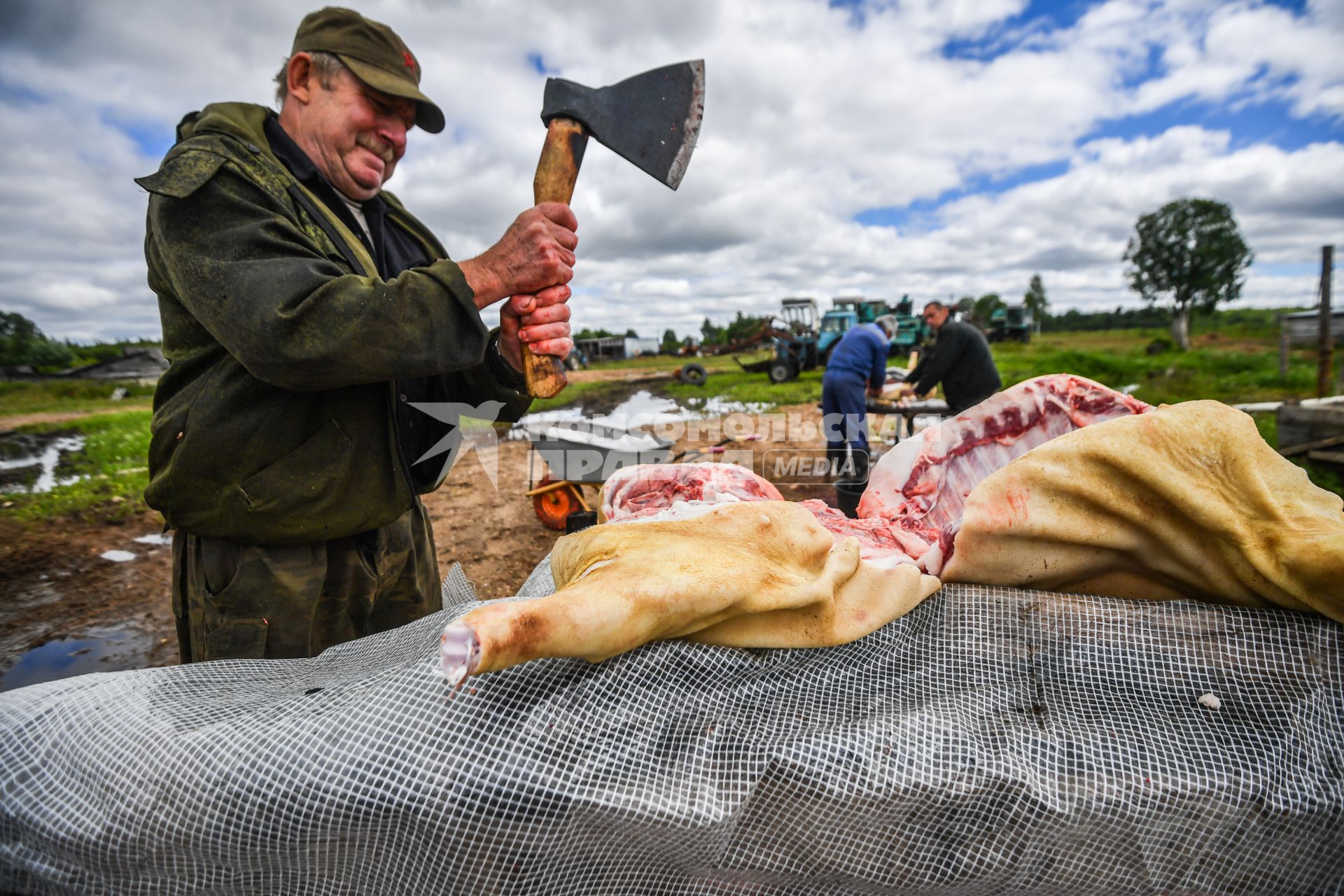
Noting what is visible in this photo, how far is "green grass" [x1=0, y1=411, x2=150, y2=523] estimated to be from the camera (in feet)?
18.7

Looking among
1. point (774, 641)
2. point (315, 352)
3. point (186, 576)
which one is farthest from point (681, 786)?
point (186, 576)

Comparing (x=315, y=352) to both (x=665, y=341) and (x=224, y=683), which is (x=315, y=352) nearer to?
(x=224, y=683)

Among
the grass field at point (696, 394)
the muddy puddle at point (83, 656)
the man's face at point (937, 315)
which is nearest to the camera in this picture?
the muddy puddle at point (83, 656)

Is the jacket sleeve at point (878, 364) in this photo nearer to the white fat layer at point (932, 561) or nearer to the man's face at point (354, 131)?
the white fat layer at point (932, 561)

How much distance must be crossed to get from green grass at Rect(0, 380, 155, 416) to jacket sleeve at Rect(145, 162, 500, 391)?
19996mm

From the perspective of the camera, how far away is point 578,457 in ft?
17.1

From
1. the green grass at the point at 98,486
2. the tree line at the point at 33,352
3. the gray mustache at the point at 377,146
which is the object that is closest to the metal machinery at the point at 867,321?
the green grass at the point at 98,486

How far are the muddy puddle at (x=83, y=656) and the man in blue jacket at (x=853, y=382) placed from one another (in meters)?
6.11

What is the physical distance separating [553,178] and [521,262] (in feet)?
1.12

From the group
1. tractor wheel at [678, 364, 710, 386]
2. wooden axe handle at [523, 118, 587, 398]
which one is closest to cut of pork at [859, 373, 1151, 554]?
wooden axe handle at [523, 118, 587, 398]

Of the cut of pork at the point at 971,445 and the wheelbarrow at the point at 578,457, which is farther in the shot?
the wheelbarrow at the point at 578,457

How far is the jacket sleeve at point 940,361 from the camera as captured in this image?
672cm

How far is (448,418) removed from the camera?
2.05m

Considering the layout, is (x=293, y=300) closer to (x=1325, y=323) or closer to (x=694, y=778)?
(x=694, y=778)
